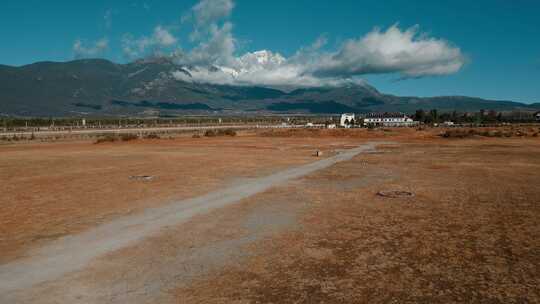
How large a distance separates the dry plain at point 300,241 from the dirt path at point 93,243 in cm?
23

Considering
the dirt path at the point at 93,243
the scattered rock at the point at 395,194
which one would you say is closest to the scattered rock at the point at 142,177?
the dirt path at the point at 93,243

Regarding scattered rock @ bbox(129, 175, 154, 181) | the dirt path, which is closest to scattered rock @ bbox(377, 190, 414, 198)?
the dirt path

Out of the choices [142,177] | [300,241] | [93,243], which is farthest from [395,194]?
[142,177]

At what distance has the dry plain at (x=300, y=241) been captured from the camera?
695 cm

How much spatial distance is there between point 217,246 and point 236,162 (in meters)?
17.8

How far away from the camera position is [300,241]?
976cm

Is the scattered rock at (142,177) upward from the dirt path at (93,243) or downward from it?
downward

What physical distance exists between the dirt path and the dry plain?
228 millimetres

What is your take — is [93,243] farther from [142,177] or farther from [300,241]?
[142,177]

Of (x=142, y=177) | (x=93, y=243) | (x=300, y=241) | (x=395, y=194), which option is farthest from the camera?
(x=142, y=177)

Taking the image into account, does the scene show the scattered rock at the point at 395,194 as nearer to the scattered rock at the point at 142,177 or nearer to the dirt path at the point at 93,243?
the dirt path at the point at 93,243

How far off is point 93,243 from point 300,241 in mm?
4755

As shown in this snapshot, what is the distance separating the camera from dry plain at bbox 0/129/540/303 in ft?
22.8

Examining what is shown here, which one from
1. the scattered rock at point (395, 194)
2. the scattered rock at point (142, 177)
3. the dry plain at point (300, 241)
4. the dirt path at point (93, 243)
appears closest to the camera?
the dry plain at point (300, 241)
